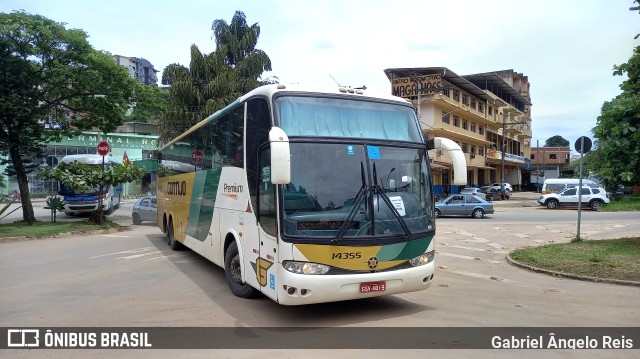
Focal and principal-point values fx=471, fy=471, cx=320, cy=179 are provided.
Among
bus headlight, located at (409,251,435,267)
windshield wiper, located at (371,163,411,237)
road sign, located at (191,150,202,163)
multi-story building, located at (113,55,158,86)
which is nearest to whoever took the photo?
windshield wiper, located at (371,163,411,237)

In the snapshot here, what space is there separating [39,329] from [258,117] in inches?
159

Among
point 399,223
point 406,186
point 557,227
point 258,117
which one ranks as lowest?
point 557,227

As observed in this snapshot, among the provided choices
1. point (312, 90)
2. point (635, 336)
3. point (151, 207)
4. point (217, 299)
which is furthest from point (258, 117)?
point (151, 207)

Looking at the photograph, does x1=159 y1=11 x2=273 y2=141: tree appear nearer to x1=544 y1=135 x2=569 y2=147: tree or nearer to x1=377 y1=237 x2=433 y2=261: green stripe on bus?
x1=377 y1=237 x2=433 y2=261: green stripe on bus

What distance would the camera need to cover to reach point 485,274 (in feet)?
32.3

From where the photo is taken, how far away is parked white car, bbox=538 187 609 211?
3155 centimetres

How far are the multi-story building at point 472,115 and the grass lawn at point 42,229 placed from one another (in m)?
22.1

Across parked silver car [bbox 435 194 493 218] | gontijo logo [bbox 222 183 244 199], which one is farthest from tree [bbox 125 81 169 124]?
parked silver car [bbox 435 194 493 218]

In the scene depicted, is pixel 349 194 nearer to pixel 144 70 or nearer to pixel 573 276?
Answer: pixel 573 276

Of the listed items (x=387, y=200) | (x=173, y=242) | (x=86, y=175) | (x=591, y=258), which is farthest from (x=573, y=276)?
(x=86, y=175)

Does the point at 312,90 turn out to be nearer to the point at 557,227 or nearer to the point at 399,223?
the point at 399,223

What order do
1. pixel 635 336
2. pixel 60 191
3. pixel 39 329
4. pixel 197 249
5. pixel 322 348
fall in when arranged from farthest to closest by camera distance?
pixel 60 191 < pixel 197 249 < pixel 39 329 < pixel 635 336 < pixel 322 348

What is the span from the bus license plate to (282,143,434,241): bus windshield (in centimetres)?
62

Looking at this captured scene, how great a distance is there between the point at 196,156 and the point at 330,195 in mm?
Answer: 5518
